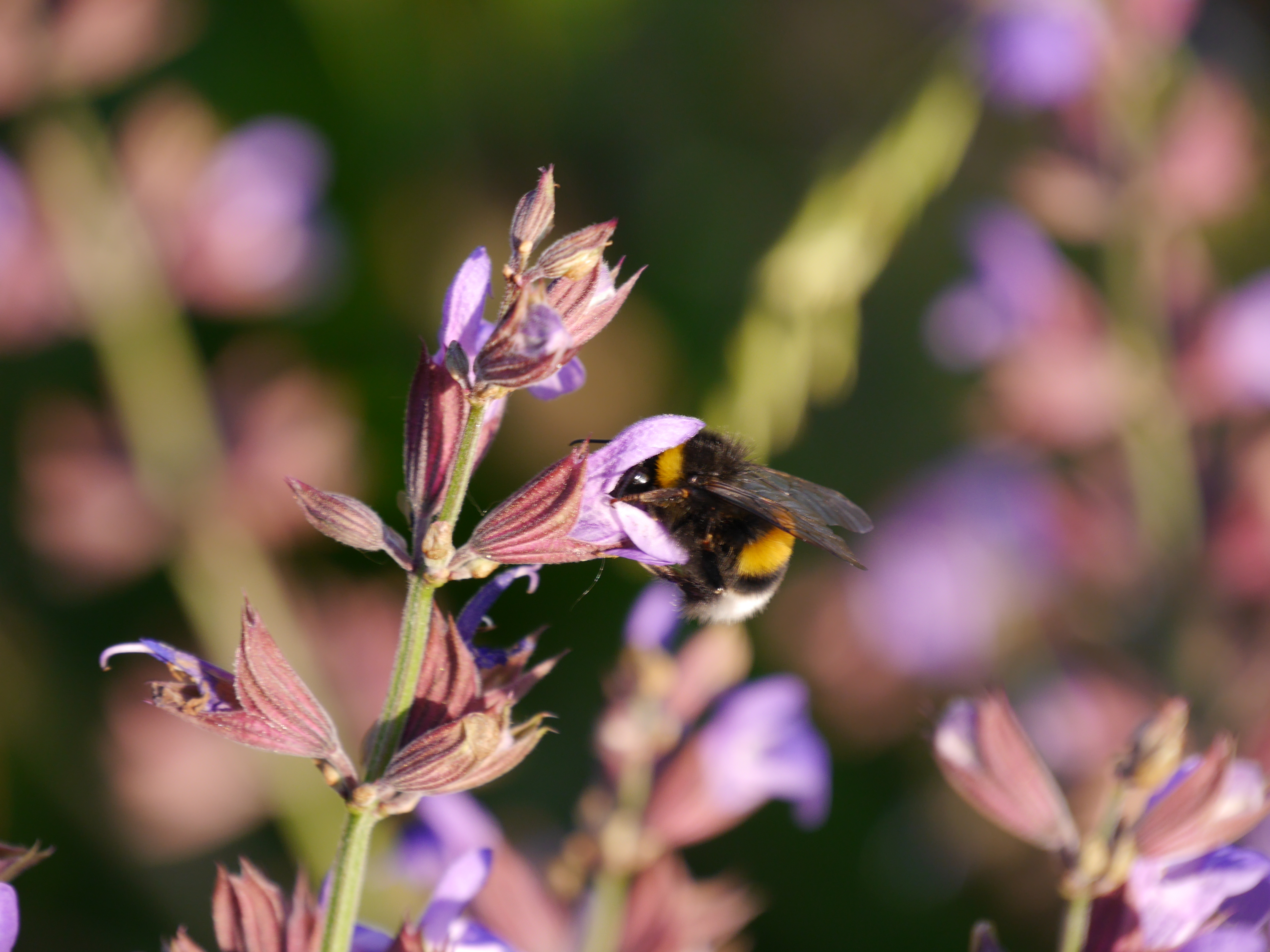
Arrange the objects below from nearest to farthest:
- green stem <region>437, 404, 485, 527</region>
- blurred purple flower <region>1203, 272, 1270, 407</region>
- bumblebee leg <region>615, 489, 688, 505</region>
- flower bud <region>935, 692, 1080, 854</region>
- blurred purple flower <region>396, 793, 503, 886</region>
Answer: green stem <region>437, 404, 485, 527</region> < flower bud <region>935, 692, 1080, 854</region> < bumblebee leg <region>615, 489, 688, 505</region> < blurred purple flower <region>396, 793, 503, 886</region> < blurred purple flower <region>1203, 272, 1270, 407</region>

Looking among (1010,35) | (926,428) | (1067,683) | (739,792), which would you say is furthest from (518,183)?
(739,792)

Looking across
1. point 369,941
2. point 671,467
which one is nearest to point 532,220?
point 671,467

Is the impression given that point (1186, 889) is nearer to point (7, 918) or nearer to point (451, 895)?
point (451, 895)

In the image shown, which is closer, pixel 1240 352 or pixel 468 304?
pixel 468 304

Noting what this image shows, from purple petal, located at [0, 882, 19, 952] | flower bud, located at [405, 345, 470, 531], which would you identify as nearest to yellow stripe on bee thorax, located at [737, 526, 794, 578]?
flower bud, located at [405, 345, 470, 531]

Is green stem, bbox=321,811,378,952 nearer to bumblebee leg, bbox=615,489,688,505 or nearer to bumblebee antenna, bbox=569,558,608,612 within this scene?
bumblebee antenna, bbox=569,558,608,612

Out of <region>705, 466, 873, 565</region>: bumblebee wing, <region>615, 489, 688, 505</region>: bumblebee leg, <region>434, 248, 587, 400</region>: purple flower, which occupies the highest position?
<region>434, 248, 587, 400</region>: purple flower
